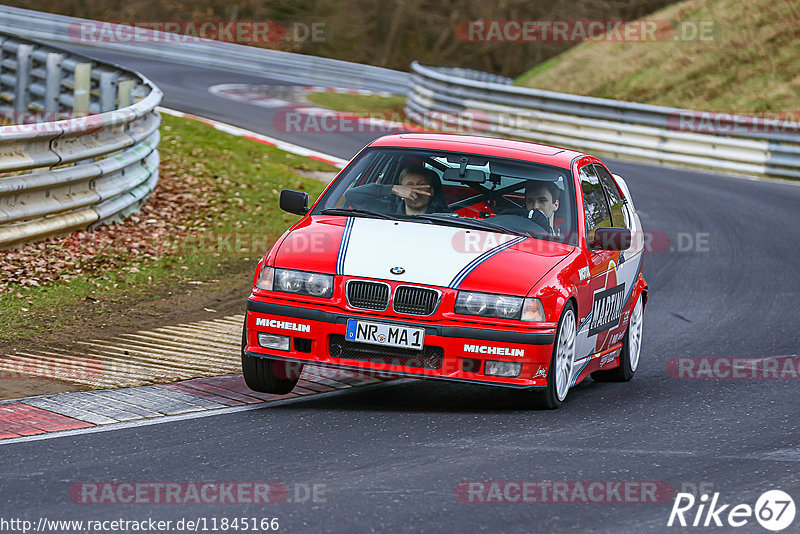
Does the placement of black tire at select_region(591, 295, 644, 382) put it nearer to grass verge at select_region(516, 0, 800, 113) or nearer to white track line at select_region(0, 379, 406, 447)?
white track line at select_region(0, 379, 406, 447)

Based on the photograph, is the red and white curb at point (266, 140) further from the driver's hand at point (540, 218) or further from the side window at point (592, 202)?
the driver's hand at point (540, 218)

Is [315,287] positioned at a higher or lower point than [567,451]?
higher

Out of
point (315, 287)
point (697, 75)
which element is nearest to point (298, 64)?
point (697, 75)

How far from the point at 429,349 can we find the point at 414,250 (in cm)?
Result: 62

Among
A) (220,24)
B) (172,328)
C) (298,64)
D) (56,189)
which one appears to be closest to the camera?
(172,328)

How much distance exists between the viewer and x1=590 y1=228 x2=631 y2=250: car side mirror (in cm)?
800

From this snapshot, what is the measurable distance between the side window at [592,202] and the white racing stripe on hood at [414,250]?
2.53 ft

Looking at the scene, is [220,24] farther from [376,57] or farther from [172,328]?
[172,328]

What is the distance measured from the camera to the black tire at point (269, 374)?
7.49 meters

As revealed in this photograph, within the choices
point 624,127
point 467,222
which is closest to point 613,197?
point 467,222

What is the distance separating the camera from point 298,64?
35.7 metres

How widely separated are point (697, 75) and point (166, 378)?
24928 millimetres

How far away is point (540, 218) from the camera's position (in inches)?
319

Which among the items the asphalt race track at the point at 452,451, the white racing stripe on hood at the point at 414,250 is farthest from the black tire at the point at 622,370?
the white racing stripe on hood at the point at 414,250
